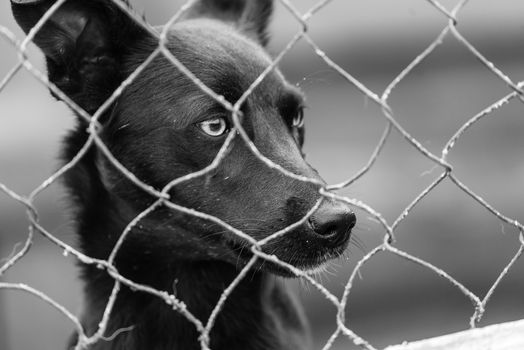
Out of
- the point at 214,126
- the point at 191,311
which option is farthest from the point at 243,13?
the point at 191,311

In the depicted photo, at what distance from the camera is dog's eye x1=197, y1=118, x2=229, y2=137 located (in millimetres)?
2898

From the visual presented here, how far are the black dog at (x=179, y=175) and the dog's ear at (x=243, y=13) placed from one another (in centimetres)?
42

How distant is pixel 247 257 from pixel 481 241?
3641 millimetres

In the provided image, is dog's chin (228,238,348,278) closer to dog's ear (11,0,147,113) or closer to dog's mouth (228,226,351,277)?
dog's mouth (228,226,351,277)

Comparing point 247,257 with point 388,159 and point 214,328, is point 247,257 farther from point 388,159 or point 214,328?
point 388,159

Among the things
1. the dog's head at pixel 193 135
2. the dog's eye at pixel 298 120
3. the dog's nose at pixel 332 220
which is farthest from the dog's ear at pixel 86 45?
the dog's nose at pixel 332 220

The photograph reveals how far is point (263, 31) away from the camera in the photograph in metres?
3.84

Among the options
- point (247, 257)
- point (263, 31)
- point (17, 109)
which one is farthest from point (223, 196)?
point (17, 109)

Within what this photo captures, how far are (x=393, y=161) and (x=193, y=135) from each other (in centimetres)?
365

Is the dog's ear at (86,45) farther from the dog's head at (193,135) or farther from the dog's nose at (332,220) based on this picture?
the dog's nose at (332,220)

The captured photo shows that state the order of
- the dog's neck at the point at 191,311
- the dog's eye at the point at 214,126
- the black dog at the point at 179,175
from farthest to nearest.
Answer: the dog's neck at the point at 191,311 → the dog's eye at the point at 214,126 → the black dog at the point at 179,175

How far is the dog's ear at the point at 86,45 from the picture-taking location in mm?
2648

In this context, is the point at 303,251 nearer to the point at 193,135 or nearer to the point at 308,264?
the point at 308,264

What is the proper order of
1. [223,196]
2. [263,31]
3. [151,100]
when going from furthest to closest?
[263,31], [151,100], [223,196]
